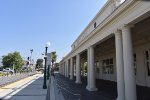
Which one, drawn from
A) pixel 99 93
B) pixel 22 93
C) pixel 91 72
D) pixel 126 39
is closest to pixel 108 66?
pixel 91 72

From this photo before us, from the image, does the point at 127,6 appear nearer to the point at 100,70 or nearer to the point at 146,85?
the point at 146,85

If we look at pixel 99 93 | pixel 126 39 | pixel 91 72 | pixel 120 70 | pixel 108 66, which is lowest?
pixel 99 93

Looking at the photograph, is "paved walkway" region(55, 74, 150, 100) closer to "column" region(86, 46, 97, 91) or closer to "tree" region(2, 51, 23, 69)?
"column" region(86, 46, 97, 91)

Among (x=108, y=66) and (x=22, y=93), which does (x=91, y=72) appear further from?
(x=108, y=66)

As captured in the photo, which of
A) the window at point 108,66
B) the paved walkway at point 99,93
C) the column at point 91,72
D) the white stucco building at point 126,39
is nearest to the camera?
the white stucco building at point 126,39

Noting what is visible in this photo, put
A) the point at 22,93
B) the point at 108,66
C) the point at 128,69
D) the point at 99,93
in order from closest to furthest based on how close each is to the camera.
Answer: the point at 128,69 → the point at 22,93 → the point at 99,93 → the point at 108,66

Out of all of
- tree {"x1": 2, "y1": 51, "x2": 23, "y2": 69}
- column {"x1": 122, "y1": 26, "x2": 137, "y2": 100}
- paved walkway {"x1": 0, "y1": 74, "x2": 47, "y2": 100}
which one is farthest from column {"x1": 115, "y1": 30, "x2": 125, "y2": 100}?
tree {"x1": 2, "y1": 51, "x2": 23, "y2": 69}

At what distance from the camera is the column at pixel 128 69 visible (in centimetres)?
877

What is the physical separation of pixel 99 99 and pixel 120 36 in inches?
155

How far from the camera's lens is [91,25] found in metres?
21.5

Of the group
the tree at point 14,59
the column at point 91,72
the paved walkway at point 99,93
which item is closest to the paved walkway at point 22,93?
the paved walkway at point 99,93

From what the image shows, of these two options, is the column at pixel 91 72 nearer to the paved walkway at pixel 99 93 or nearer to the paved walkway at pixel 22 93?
the paved walkway at pixel 99 93

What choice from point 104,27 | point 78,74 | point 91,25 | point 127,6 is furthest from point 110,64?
point 127,6

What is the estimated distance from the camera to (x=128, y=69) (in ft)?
29.6
